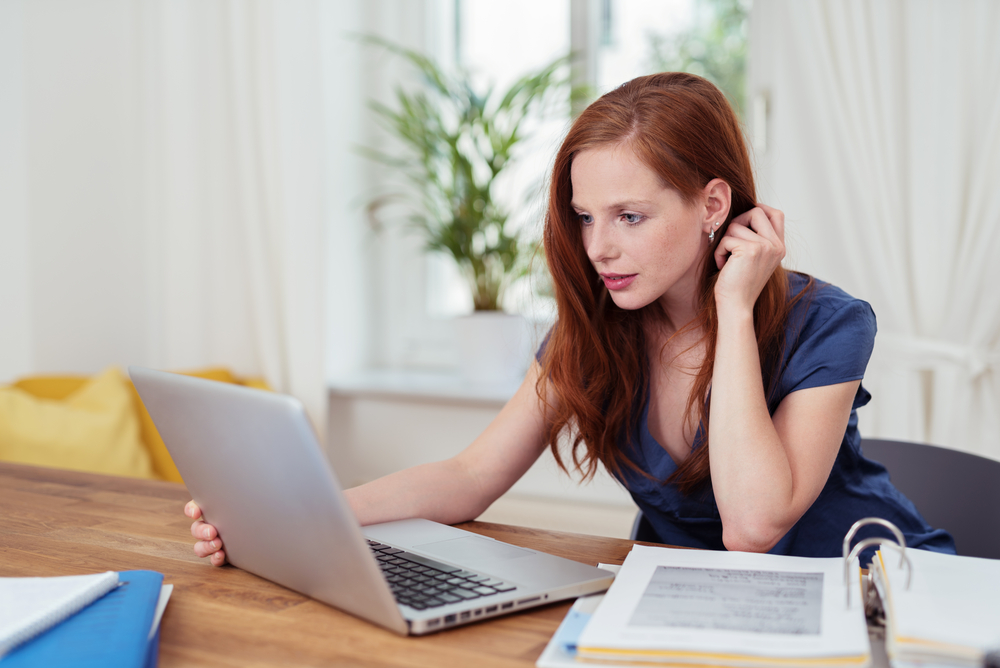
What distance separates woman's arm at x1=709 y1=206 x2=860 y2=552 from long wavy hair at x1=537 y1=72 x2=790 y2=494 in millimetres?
92

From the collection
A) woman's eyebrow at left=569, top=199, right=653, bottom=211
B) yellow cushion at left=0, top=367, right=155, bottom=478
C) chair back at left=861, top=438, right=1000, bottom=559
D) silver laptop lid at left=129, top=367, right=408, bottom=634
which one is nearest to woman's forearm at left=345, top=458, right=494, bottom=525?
silver laptop lid at left=129, top=367, right=408, bottom=634

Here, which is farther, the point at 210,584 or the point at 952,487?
the point at 952,487

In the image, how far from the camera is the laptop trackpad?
96 centimetres

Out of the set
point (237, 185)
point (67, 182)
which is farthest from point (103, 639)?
point (67, 182)

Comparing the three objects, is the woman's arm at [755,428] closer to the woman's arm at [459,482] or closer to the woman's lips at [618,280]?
the woman's lips at [618,280]

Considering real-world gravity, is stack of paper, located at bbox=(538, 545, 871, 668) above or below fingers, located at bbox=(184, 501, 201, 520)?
above

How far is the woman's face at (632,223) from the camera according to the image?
1163 millimetres

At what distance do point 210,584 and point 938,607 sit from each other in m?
0.71

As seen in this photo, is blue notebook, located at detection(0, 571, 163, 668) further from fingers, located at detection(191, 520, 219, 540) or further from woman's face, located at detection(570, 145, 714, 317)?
woman's face, located at detection(570, 145, 714, 317)

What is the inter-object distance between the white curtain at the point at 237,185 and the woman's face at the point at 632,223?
1.53 m

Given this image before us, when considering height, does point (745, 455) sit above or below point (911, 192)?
below

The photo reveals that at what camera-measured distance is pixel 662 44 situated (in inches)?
100

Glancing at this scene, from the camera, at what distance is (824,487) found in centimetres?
127

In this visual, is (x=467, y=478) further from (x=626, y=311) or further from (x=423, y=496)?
(x=626, y=311)
